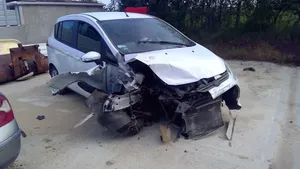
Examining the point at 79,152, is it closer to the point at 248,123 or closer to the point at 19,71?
the point at 248,123

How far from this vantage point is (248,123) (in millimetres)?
4035

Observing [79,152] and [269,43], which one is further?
[269,43]

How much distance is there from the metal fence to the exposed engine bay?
9564mm

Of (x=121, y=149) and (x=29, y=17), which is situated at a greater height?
(x=29, y=17)

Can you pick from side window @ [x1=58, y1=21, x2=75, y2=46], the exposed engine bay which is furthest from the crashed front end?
side window @ [x1=58, y1=21, x2=75, y2=46]

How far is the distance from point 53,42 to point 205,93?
382 cm

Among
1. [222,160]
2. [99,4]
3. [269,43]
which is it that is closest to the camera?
[222,160]

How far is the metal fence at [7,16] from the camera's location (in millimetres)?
11500

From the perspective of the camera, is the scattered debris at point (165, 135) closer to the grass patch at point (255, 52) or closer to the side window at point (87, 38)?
the side window at point (87, 38)

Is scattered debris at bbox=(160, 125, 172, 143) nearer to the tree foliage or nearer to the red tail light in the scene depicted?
the red tail light

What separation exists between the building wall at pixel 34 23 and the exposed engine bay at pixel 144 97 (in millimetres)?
9480

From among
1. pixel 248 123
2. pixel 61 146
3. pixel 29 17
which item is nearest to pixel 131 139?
pixel 61 146

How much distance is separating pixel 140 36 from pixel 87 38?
38.1 inches

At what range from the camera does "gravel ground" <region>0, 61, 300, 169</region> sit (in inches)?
124
